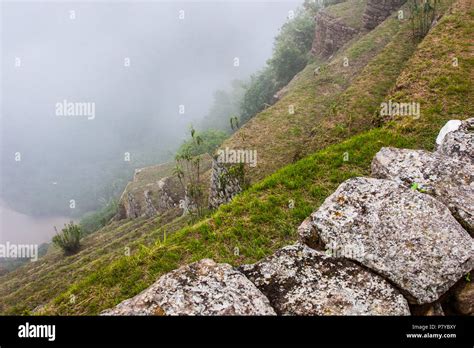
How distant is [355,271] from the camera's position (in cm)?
453

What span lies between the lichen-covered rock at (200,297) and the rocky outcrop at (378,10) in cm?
2882

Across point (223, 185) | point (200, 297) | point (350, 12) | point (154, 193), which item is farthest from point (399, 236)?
point (350, 12)

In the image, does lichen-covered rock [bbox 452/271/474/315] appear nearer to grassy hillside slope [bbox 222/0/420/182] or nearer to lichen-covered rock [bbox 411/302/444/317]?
lichen-covered rock [bbox 411/302/444/317]

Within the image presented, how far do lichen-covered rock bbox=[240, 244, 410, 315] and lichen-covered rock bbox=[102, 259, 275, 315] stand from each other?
0.25 metres

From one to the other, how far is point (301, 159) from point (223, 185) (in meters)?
5.91

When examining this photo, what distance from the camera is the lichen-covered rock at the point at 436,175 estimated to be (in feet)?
17.3

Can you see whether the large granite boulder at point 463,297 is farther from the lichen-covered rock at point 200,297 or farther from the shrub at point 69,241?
the shrub at point 69,241

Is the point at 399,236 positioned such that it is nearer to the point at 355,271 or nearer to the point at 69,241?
the point at 355,271

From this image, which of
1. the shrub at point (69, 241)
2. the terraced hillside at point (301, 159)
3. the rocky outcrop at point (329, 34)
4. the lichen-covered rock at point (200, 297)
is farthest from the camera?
the rocky outcrop at point (329, 34)

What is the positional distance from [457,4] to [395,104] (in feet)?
26.0

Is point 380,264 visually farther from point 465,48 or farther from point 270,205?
point 465,48

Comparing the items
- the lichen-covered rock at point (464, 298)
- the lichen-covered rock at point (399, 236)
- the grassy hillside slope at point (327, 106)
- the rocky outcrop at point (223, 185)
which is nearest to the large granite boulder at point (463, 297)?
the lichen-covered rock at point (464, 298)

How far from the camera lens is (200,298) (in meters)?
4.11
